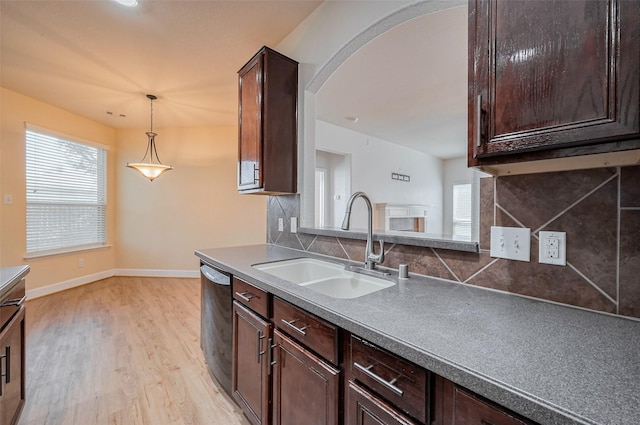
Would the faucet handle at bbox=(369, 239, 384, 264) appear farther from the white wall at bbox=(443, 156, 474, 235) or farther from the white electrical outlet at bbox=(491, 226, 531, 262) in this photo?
the white wall at bbox=(443, 156, 474, 235)

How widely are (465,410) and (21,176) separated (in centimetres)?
531

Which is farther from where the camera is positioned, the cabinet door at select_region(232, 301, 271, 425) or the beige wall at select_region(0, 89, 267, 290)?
the beige wall at select_region(0, 89, 267, 290)

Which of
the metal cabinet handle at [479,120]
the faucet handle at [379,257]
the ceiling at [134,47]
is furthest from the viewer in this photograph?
the ceiling at [134,47]

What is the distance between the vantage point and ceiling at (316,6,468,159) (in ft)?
7.77

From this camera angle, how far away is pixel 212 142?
5148 millimetres

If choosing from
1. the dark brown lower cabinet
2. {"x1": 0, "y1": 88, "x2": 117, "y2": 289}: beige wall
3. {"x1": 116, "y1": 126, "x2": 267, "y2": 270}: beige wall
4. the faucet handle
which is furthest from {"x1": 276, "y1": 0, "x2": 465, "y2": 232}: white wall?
{"x1": 0, "y1": 88, "x2": 117, "y2": 289}: beige wall

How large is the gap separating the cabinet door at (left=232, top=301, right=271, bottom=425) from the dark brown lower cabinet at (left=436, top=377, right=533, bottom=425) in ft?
2.71

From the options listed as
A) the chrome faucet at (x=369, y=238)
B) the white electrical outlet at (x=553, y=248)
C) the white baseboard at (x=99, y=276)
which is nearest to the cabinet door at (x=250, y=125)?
the chrome faucet at (x=369, y=238)

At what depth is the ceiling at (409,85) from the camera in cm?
237

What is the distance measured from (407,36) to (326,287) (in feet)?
7.15

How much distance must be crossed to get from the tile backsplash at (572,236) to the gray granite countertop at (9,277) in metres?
1.97

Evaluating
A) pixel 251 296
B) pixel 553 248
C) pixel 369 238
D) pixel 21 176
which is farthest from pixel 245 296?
pixel 21 176

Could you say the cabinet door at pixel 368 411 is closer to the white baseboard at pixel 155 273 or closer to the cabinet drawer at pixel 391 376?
the cabinet drawer at pixel 391 376

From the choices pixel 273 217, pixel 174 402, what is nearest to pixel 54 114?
pixel 273 217
